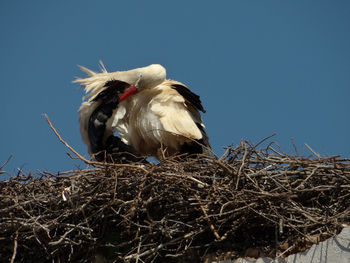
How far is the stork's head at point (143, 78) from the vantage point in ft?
17.6

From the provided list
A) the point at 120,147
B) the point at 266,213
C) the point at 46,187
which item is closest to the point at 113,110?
the point at 120,147

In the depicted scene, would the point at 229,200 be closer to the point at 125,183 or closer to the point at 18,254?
the point at 125,183

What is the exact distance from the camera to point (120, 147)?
5355mm

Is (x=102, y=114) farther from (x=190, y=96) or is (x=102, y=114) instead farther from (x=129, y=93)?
(x=190, y=96)

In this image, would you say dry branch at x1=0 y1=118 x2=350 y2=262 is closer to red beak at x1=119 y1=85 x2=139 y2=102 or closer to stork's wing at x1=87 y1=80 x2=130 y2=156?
stork's wing at x1=87 y1=80 x2=130 y2=156

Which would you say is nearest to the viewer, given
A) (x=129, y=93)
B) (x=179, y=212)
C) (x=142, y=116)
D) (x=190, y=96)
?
(x=179, y=212)

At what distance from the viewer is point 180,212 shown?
13.2 feet

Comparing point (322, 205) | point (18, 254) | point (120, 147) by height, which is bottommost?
point (18, 254)

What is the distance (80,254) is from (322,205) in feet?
5.21

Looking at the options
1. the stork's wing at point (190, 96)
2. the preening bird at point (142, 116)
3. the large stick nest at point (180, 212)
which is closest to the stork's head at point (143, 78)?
the preening bird at point (142, 116)

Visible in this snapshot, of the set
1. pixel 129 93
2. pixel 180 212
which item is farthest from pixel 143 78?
pixel 180 212

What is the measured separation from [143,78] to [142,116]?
1.19 ft

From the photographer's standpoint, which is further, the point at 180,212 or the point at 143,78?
the point at 143,78

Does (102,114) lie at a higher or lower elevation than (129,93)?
lower
